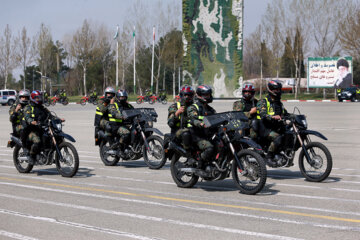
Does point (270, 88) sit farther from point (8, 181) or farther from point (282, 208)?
point (8, 181)

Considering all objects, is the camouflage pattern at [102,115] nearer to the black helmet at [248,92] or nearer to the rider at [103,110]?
the rider at [103,110]

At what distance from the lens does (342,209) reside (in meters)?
7.38

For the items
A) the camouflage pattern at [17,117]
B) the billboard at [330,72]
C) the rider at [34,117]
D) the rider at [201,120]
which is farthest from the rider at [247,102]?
the billboard at [330,72]

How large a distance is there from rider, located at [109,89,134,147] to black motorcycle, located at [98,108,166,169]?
107 mm

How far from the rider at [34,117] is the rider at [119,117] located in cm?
166

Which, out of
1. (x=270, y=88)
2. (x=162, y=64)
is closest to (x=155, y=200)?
(x=270, y=88)

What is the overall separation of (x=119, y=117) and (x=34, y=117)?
1962mm

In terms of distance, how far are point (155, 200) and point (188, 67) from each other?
55004 mm

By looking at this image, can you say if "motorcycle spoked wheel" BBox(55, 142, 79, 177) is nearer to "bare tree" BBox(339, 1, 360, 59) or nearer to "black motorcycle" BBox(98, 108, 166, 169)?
"black motorcycle" BBox(98, 108, 166, 169)

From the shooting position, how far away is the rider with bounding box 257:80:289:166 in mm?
10062

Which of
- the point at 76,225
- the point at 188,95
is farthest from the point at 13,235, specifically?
the point at 188,95

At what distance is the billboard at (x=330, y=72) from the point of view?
62625 mm

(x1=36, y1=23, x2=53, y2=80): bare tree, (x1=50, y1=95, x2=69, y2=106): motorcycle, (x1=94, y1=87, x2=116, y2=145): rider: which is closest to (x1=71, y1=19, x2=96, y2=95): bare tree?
(x1=36, y1=23, x2=53, y2=80): bare tree

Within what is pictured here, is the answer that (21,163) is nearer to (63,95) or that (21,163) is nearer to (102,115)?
(102,115)
